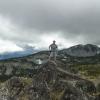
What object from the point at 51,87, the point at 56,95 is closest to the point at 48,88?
the point at 51,87

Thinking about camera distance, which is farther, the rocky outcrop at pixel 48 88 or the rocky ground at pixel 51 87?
the rocky ground at pixel 51 87

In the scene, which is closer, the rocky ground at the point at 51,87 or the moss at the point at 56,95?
the rocky ground at the point at 51,87

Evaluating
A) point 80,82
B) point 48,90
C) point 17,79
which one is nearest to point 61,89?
point 48,90

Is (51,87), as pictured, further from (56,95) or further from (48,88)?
(56,95)

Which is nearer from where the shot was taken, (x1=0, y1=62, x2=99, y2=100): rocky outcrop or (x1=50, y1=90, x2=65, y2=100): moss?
(x1=0, y1=62, x2=99, y2=100): rocky outcrop

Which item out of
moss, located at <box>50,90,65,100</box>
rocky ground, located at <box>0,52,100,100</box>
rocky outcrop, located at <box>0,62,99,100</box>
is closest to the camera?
rocky outcrop, located at <box>0,62,99,100</box>

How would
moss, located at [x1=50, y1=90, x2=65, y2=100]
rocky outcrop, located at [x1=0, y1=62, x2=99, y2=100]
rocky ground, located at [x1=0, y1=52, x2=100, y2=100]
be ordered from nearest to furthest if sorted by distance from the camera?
1. rocky outcrop, located at [x1=0, y1=62, x2=99, y2=100]
2. rocky ground, located at [x1=0, y1=52, x2=100, y2=100]
3. moss, located at [x1=50, y1=90, x2=65, y2=100]

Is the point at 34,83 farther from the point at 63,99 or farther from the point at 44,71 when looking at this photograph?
the point at 63,99

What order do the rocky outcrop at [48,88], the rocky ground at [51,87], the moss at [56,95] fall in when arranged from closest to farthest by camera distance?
the rocky outcrop at [48,88] → the rocky ground at [51,87] → the moss at [56,95]

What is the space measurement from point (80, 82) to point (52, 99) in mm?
10054

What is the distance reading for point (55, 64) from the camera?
72.9m

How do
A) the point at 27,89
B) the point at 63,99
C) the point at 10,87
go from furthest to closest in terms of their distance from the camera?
the point at 10,87 → the point at 27,89 → the point at 63,99

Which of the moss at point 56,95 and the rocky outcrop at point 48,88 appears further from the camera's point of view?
the moss at point 56,95

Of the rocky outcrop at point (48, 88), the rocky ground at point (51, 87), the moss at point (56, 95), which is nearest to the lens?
the rocky outcrop at point (48, 88)
